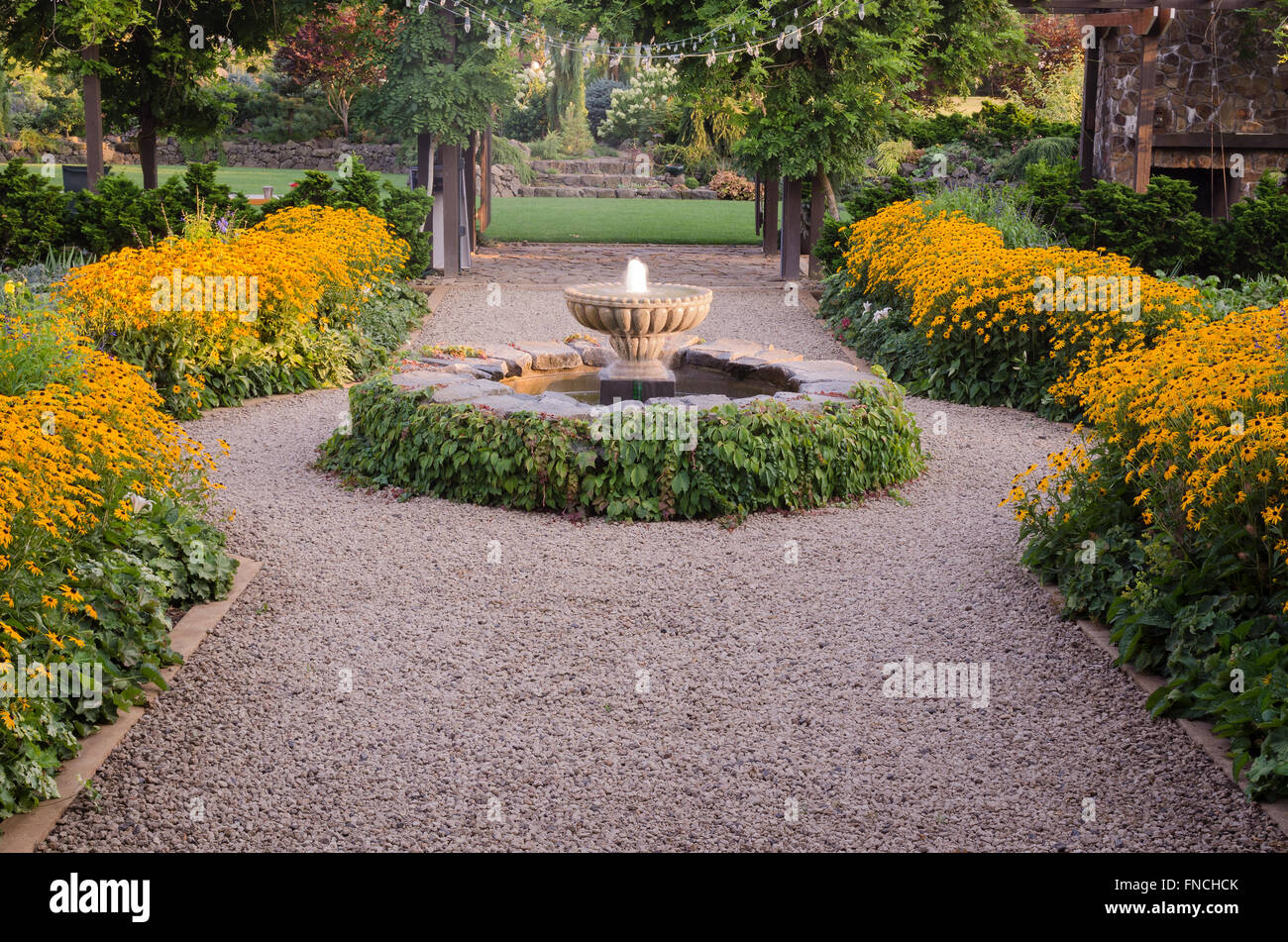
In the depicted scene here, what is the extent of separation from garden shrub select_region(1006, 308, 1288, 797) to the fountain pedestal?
2882 millimetres

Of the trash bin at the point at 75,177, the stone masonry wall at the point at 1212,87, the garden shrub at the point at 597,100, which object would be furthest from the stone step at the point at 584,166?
the stone masonry wall at the point at 1212,87

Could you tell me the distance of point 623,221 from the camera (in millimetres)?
22031

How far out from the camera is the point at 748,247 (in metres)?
19.0

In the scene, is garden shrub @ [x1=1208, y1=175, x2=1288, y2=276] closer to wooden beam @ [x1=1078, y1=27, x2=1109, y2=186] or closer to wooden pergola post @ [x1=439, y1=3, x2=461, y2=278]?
wooden beam @ [x1=1078, y1=27, x2=1109, y2=186]

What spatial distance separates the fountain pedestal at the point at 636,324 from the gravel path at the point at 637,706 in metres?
1.81

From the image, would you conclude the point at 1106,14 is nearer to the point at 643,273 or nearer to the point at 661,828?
the point at 643,273

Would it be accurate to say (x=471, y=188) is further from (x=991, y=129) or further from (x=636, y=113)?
(x=636, y=113)

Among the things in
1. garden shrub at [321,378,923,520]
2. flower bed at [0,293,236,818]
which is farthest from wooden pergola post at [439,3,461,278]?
flower bed at [0,293,236,818]

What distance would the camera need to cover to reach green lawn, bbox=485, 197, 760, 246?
19.6 m

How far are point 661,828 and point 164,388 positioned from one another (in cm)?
601

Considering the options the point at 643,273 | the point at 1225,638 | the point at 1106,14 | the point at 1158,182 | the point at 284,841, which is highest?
the point at 1106,14

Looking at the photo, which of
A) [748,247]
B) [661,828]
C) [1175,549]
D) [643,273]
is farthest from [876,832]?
[748,247]

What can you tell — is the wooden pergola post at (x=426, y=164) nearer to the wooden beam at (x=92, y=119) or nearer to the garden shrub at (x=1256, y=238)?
the wooden beam at (x=92, y=119)

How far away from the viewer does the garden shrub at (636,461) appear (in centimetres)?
641
